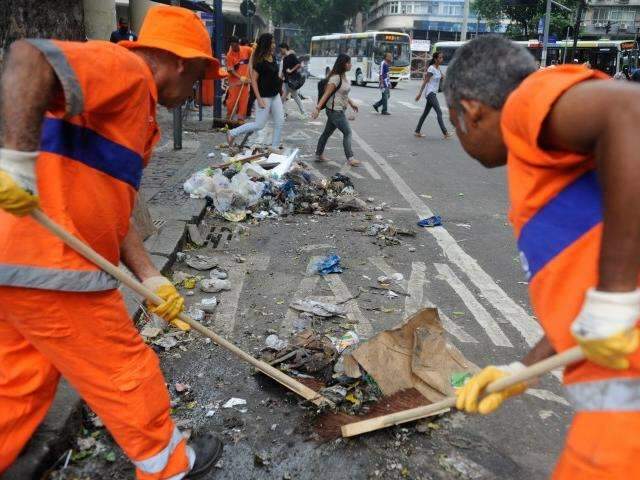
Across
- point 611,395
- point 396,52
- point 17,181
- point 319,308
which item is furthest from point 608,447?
point 396,52

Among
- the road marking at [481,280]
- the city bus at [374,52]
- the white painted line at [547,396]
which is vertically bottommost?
the white painted line at [547,396]

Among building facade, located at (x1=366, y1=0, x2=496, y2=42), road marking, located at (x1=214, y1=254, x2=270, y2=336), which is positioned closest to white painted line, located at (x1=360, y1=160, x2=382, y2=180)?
road marking, located at (x1=214, y1=254, x2=270, y2=336)

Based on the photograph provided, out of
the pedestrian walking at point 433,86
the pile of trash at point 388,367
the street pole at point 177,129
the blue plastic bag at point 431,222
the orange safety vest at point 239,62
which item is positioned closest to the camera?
the pile of trash at point 388,367

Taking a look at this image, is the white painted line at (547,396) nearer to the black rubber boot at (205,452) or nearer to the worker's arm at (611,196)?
the black rubber boot at (205,452)

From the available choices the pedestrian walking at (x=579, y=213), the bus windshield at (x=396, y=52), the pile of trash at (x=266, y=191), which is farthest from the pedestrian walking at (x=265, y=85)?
the bus windshield at (x=396, y=52)

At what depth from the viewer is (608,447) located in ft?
4.02

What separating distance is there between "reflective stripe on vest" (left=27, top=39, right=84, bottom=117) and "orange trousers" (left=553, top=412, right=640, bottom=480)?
5.01ft

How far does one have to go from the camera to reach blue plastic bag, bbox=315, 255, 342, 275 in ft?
15.6

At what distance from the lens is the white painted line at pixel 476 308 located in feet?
12.2

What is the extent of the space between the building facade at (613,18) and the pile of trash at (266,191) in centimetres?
6668

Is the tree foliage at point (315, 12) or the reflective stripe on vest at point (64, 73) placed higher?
the tree foliage at point (315, 12)

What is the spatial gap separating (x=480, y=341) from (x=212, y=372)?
1.69 metres

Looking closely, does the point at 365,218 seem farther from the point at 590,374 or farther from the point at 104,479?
the point at 590,374

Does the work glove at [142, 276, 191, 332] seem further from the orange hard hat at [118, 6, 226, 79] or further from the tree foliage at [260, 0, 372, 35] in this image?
the tree foliage at [260, 0, 372, 35]
